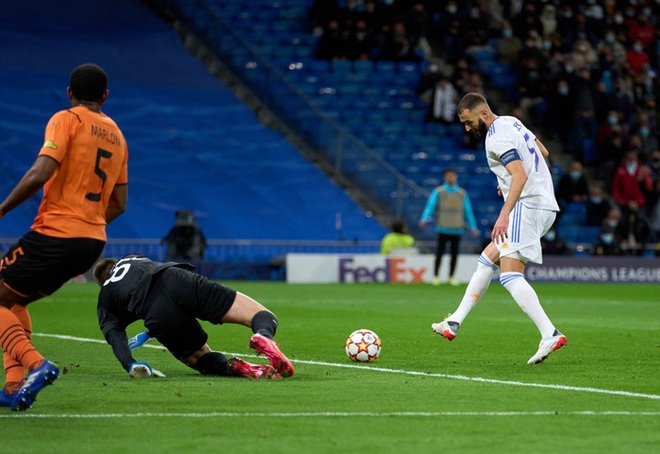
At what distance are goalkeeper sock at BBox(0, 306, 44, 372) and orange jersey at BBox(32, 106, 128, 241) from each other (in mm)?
567

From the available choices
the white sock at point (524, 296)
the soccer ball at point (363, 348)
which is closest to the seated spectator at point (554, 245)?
the white sock at point (524, 296)

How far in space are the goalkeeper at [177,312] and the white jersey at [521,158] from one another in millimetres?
2919

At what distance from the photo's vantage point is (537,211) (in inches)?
449

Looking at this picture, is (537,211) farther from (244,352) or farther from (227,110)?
(227,110)

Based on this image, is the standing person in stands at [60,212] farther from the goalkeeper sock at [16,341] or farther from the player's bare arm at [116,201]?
the player's bare arm at [116,201]

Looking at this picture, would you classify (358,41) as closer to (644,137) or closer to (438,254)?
(644,137)

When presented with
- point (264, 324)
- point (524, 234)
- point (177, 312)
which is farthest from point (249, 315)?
point (524, 234)

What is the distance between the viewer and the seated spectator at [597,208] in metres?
31.0

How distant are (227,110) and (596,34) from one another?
10557 mm

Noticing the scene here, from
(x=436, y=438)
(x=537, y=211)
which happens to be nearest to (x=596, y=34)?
(x=537, y=211)

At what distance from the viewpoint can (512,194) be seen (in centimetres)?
1092

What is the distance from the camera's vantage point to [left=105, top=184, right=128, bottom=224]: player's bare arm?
28.2 ft

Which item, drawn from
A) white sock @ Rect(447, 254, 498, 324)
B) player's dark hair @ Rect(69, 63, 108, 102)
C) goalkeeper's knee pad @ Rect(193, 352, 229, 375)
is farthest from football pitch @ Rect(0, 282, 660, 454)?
player's dark hair @ Rect(69, 63, 108, 102)

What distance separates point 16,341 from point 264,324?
1.95 m
